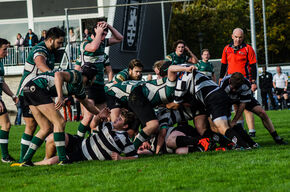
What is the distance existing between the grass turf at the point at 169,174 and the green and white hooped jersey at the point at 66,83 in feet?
3.25

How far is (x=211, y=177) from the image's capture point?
5477mm

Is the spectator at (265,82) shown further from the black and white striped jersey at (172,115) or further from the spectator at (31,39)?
the black and white striped jersey at (172,115)

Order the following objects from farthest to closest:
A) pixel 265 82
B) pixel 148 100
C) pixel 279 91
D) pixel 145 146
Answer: pixel 279 91, pixel 265 82, pixel 145 146, pixel 148 100

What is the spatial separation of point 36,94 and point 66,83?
43 centimetres

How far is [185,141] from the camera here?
26.3 ft

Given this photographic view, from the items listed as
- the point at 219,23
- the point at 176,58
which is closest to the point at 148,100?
the point at 176,58

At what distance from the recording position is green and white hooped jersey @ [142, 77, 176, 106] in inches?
315

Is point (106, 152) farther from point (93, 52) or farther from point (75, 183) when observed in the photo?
point (93, 52)

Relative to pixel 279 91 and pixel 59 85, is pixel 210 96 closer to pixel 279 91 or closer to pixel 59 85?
pixel 59 85

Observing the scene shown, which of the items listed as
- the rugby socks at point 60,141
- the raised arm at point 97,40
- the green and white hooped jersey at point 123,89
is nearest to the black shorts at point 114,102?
the green and white hooped jersey at point 123,89

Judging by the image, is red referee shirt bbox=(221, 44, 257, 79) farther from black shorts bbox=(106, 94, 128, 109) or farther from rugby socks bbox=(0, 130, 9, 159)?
rugby socks bbox=(0, 130, 9, 159)

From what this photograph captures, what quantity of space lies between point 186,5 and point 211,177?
32.0 meters

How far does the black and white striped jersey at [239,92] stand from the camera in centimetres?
832

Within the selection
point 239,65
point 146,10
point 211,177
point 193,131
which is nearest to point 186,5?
point 146,10
